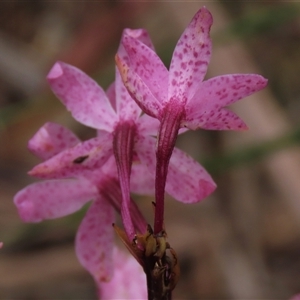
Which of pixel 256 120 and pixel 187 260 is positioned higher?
pixel 256 120

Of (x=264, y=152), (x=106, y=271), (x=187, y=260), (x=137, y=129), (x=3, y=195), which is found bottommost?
(x=187, y=260)

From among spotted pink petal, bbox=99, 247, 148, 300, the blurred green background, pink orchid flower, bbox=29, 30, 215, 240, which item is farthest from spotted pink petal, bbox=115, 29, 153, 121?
the blurred green background

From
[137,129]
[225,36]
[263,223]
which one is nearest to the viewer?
[137,129]

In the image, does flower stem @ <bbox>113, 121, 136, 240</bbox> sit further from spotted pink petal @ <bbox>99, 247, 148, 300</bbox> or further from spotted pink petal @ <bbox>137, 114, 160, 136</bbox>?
spotted pink petal @ <bbox>99, 247, 148, 300</bbox>

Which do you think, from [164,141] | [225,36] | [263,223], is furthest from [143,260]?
[263,223]

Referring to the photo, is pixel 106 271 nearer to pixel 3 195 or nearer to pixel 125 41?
pixel 125 41

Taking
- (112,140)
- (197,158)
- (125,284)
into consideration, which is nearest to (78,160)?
(112,140)

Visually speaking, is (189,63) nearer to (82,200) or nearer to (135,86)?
(135,86)
